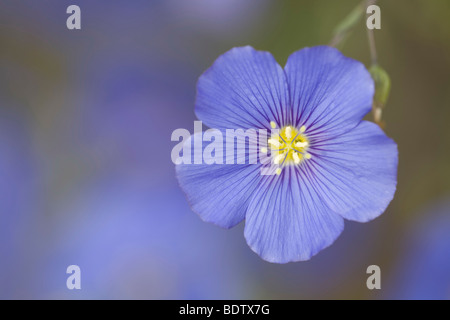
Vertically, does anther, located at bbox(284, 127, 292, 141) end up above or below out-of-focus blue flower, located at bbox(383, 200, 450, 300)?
above

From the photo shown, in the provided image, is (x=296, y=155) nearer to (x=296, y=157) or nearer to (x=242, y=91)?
(x=296, y=157)

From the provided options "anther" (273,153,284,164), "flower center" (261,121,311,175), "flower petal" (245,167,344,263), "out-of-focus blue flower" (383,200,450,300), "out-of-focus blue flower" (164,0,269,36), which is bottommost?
"out-of-focus blue flower" (383,200,450,300)

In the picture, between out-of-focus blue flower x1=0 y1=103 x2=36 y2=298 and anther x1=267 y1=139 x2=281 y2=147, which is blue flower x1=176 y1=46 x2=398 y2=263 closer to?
anther x1=267 y1=139 x2=281 y2=147

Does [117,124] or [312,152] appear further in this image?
[117,124]

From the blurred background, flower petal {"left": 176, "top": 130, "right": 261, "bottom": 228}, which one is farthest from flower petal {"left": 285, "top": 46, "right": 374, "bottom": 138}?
the blurred background

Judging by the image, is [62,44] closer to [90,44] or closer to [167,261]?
[90,44]
